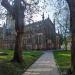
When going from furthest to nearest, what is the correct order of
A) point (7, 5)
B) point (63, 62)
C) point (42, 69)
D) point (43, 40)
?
point (43, 40), point (63, 62), point (7, 5), point (42, 69)

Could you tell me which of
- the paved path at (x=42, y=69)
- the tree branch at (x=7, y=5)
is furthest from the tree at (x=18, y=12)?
the paved path at (x=42, y=69)

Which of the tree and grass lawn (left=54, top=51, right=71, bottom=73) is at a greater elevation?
the tree

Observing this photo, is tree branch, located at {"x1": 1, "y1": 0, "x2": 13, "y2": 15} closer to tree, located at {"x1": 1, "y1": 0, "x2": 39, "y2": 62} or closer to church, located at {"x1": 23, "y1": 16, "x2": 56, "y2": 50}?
tree, located at {"x1": 1, "y1": 0, "x2": 39, "y2": 62}

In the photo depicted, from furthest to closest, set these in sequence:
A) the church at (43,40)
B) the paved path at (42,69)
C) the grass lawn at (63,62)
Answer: the church at (43,40) < the grass lawn at (63,62) < the paved path at (42,69)

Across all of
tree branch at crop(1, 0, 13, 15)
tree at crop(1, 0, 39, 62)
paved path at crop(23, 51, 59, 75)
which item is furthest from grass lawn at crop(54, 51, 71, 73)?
tree branch at crop(1, 0, 13, 15)

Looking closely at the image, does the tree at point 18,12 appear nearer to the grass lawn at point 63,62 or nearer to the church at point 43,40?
the grass lawn at point 63,62

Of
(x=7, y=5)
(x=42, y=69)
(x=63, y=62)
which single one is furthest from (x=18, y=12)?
(x=63, y=62)

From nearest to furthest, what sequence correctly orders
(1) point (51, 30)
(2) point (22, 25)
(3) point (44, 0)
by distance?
(3) point (44, 0)
(2) point (22, 25)
(1) point (51, 30)

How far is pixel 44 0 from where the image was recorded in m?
19.2

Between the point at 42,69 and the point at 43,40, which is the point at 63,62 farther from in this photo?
the point at 43,40

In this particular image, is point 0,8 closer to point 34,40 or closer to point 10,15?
point 10,15

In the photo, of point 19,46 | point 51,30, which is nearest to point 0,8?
point 19,46

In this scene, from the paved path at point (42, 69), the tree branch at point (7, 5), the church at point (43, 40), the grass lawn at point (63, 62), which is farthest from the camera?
the church at point (43, 40)

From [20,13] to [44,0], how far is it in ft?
17.3
